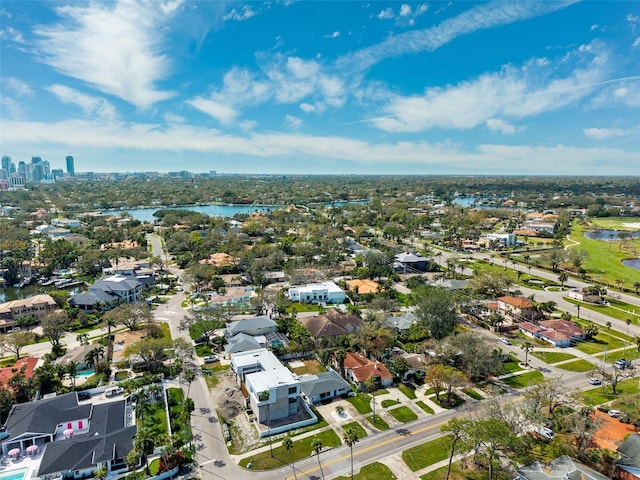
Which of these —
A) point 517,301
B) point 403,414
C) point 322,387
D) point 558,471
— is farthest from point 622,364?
point 322,387

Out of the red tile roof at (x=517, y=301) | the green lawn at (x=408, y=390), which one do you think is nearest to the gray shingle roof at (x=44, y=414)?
the green lawn at (x=408, y=390)

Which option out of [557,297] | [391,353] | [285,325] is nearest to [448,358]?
[391,353]

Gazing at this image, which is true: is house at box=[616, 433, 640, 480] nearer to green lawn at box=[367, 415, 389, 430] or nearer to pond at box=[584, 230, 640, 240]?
green lawn at box=[367, 415, 389, 430]

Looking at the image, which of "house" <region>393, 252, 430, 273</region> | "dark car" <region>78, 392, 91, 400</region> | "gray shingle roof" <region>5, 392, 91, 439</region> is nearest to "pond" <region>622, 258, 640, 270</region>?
"house" <region>393, 252, 430, 273</region>

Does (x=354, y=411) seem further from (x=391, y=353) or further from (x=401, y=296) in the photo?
(x=401, y=296)

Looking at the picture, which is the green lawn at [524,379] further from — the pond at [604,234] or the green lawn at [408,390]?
the pond at [604,234]

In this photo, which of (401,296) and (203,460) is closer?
(203,460)
